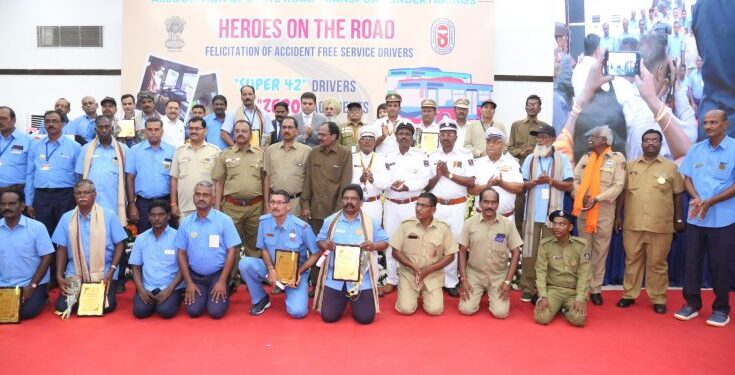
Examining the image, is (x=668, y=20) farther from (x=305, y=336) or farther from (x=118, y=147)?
(x=118, y=147)

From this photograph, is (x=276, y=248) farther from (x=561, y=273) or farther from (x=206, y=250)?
(x=561, y=273)

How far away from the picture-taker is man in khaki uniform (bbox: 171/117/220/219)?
20.4ft

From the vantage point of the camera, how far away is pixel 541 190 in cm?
619

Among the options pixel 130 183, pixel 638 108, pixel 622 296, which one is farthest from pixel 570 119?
pixel 130 183

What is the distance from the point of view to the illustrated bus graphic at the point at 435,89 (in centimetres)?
837

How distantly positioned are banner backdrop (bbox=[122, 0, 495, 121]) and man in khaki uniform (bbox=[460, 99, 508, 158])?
1171 millimetres

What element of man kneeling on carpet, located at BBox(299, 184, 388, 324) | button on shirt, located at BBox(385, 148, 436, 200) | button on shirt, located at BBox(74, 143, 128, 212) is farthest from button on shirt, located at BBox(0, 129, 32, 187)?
button on shirt, located at BBox(385, 148, 436, 200)

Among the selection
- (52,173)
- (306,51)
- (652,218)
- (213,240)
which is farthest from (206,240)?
(652,218)

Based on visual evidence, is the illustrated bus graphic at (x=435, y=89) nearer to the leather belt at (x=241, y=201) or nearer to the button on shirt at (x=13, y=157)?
the leather belt at (x=241, y=201)

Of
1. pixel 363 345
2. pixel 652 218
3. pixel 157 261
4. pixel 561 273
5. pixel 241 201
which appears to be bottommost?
pixel 363 345

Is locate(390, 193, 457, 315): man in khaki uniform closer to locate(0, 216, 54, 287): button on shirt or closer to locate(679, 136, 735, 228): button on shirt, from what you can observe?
locate(679, 136, 735, 228): button on shirt

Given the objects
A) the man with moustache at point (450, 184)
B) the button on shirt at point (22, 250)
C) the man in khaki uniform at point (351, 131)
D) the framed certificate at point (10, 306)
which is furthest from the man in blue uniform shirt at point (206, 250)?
the man with moustache at point (450, 184)

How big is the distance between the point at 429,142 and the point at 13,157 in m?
4.46

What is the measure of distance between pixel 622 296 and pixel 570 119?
9.67 feet
